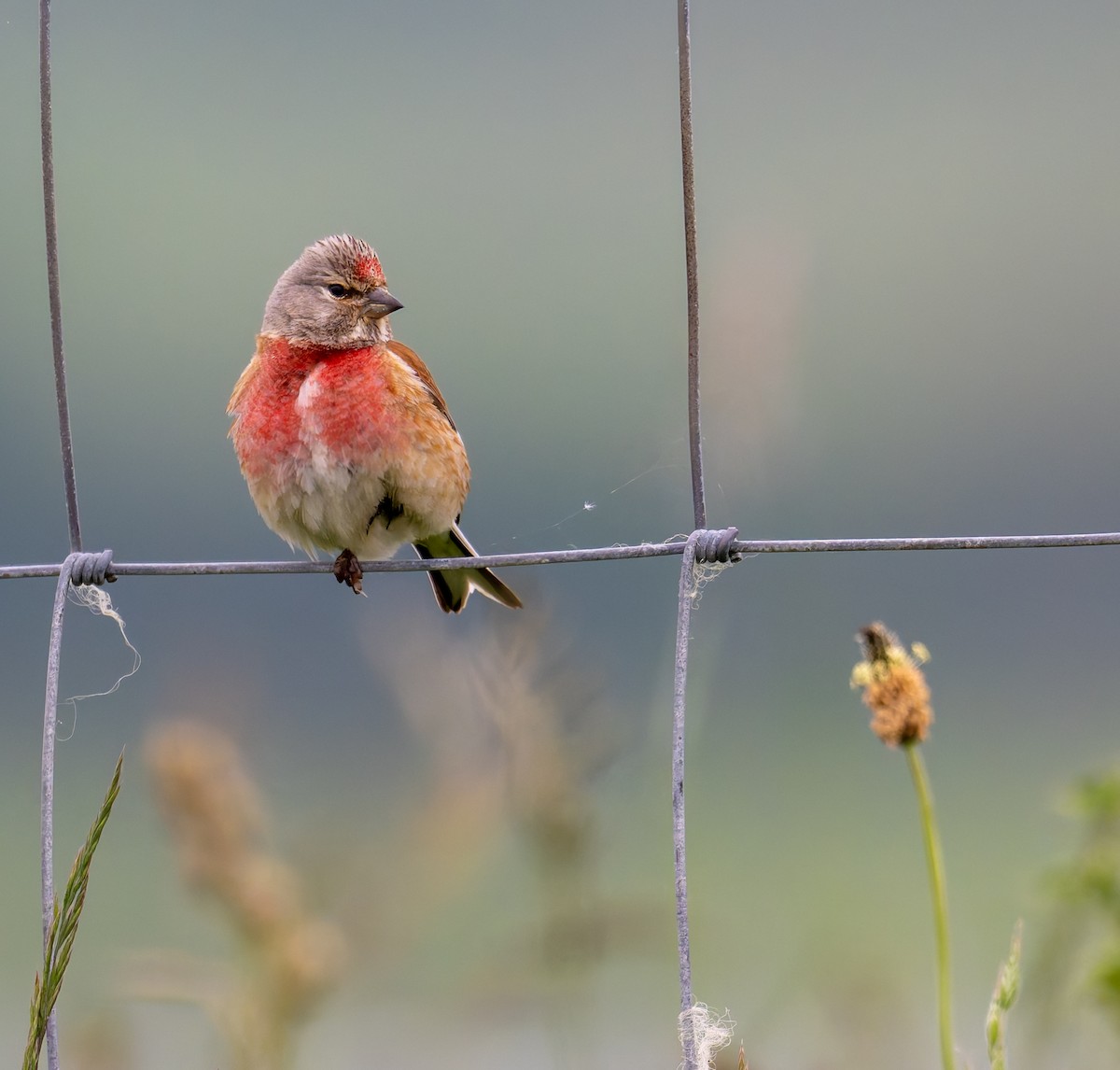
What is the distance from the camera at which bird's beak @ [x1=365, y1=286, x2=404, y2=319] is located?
2.89 metres

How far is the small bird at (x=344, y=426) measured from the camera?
9.02ft

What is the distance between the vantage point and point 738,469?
7.53 feet

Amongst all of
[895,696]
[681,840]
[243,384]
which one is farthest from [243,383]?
[681,840]

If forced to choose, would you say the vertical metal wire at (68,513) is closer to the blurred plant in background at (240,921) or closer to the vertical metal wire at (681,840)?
the blurred plant in background at (240,921)

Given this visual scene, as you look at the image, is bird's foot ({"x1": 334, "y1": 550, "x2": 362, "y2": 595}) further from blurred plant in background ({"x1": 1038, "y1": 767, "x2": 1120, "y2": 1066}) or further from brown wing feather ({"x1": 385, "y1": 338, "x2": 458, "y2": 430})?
blurred plant in background ({"x1": 1038, "y1": 767, "x2": 1120, "y2": 1066})

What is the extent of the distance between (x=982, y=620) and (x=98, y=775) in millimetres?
9649

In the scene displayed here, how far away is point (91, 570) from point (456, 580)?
3.73 ft

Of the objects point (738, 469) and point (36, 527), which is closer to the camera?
point (738, 469)

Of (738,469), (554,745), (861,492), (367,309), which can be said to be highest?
(367,309)

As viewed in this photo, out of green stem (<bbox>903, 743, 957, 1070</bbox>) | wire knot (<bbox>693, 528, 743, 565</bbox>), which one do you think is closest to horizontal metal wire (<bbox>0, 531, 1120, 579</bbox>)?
wire knot (<bbox>693, 528, 743, 565</bbox>)

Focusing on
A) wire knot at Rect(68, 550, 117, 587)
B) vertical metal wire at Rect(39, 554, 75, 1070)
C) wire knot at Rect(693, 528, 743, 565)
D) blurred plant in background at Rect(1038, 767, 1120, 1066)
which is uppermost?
wire knot at Rect(693, 528, 743, 565)

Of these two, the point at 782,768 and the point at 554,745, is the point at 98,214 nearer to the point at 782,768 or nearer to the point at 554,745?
the point at 782,768

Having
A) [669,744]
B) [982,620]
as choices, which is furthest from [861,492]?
[669,744]

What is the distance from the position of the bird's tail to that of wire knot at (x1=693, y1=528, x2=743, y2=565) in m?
1.04
